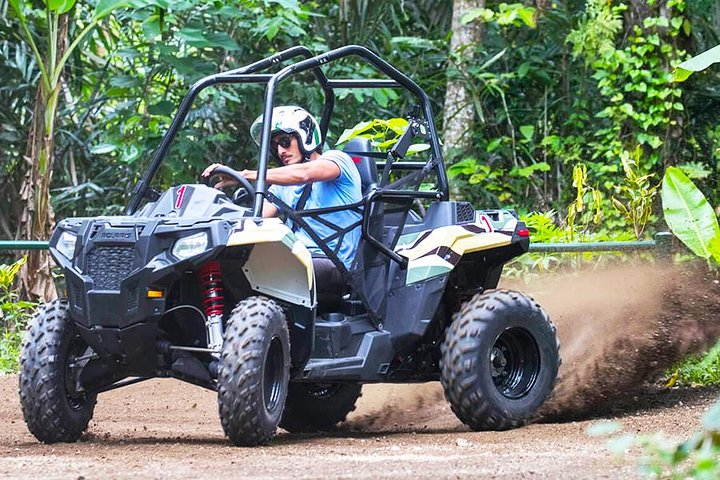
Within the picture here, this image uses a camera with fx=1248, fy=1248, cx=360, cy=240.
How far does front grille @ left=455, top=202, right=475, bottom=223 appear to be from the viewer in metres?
6.28

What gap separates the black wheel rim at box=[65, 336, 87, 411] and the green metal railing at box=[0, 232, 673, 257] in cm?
251

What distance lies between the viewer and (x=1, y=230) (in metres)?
12.0

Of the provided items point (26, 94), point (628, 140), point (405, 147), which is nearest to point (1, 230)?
point (26, 94)

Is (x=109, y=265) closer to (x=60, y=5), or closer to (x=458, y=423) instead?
(x=458, y=423)

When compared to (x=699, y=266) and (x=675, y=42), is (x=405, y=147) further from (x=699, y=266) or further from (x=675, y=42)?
(x=675, y=42)

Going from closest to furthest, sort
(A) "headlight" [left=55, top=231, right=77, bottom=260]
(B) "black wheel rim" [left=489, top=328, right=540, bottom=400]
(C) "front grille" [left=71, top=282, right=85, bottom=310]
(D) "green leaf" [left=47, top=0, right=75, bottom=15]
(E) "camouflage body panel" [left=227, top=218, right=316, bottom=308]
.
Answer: (C) "front grille" [left=71, top=282, right=85, bottom=310] → (A) "headlight" [left=55, top=231, right=77, bottom=260] → (E) "camouflage body panel" [left=227, top=218, right=316, bottom=308] → (B) "black wheel rim" [left=489, top=328, right=540, bottom=400] → (D) "green leaf" [left=47, top=0, right=75, bottom=15]

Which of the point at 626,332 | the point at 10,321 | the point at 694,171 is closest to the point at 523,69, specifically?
the point at 694,171

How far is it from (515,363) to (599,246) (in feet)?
6.71

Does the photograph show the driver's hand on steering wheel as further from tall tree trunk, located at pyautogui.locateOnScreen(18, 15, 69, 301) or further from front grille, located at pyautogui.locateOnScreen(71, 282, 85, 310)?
tall tree trunk, located at pyautogui.locateOnScreen(18, 15, 69, 301)

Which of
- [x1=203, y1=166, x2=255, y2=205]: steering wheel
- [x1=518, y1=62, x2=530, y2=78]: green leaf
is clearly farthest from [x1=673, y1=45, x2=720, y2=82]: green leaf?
[x1=518, y1=62, x2=530, y2=78]: green leaf

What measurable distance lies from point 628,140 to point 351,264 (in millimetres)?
5107

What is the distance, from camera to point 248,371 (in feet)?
16.3

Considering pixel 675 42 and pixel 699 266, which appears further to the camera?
pixel 675 42

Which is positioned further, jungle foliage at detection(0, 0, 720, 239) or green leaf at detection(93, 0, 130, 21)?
jungle foliage at detection(0, 0, 720, 239)
